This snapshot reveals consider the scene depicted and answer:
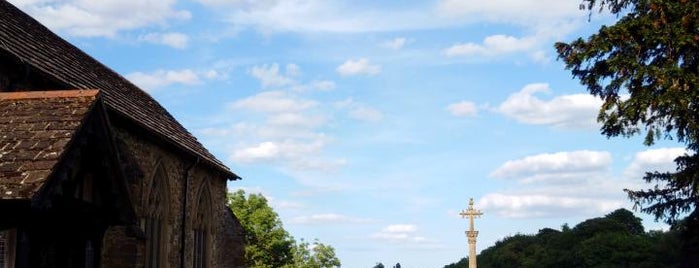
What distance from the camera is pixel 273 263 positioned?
2062 inches

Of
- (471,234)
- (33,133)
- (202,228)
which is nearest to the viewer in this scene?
(33,133)

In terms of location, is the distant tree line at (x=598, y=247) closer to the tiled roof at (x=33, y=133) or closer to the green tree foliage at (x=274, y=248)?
the green tree foliage at (x=274, y=248)

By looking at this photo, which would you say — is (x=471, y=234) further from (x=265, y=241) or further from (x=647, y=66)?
(x=647, y=66)

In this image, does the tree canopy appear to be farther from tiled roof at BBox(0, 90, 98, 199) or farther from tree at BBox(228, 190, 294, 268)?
tree at BBox(228, 190, 294, 268)

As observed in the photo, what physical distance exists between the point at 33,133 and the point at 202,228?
55.8ft

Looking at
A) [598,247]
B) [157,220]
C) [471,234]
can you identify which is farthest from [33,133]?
[598,247]

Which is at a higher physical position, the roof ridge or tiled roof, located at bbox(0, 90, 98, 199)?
the roof ridge

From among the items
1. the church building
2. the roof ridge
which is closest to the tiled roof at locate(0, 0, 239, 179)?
the church building

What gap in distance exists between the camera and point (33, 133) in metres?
6.27

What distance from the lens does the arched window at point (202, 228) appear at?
22.4 metres

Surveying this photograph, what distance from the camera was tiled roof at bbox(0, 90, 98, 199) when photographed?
568 cm

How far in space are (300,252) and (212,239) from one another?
1127 inches

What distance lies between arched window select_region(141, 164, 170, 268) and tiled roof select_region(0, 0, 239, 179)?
1.07 m

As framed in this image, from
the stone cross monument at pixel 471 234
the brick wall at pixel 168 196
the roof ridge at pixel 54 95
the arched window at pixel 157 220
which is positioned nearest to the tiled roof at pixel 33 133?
the roof ridge at pixel 54 95
